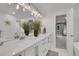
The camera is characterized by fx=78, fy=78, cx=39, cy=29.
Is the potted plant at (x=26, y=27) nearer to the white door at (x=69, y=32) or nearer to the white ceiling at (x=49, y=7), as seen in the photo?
the white ceiling at (x=49, y=7)

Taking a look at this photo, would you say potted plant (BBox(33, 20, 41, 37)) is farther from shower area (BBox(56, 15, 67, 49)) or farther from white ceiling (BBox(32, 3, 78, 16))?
shower area (BBox(56, 15, 67, 49))

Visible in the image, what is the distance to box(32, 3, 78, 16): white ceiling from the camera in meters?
1.29

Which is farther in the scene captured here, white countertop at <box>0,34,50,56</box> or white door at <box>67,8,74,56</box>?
white door at <box>67,8,74,56</box>

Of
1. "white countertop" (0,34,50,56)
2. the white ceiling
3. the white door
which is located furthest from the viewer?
the white door

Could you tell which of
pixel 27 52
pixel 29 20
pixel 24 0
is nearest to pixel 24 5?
pixel 24 0

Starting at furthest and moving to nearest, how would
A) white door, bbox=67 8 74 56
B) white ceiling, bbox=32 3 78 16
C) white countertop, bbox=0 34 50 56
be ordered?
white door, bbox=67 8 74 56
white ceiling, bbox=32 3 78 16
white countertop, bbox=0 34 50 56

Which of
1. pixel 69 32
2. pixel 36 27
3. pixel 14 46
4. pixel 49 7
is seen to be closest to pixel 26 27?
pixel 36 27

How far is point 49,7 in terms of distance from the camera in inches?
53.9

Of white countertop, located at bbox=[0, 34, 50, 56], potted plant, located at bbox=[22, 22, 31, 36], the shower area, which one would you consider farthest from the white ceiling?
white countertop, located at bbox=[0, 34, 50, 56]

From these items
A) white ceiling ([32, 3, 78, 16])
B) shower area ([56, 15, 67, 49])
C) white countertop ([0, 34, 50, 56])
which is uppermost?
white ceiling ([32, 3, 78, 16])

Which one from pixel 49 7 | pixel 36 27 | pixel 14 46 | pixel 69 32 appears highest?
pixel 49 7


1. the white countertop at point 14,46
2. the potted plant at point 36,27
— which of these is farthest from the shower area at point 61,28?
the potted plant at point 36,27

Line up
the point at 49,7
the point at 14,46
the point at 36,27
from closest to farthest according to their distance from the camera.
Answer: the point at 14,46, the point at 49,7, the point at 36,27

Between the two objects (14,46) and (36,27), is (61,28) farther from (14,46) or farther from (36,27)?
(14,46)
